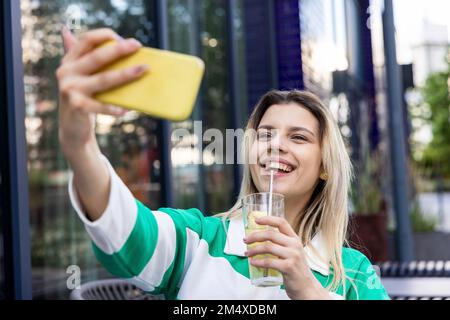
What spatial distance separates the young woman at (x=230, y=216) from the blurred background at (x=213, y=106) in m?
0.40

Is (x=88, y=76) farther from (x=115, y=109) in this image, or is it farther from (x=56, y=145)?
(x=56, y=145)

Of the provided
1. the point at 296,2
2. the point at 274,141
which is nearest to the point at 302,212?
the point at 274,141

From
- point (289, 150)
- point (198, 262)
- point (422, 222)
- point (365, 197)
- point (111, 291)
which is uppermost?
point (289, 150)

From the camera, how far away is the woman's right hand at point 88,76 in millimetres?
658

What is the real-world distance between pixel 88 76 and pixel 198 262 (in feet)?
1.81

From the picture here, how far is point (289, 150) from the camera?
3.89 feet

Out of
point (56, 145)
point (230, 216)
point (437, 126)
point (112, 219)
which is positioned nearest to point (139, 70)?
point (112, 219)

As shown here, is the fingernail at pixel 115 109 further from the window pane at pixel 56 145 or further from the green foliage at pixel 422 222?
the green foliage at pixel 422 222

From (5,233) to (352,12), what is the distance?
7816mm

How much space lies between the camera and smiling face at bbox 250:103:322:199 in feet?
3.89

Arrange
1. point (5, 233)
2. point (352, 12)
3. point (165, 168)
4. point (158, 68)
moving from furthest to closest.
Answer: point (352, 12) < point (165, 168) < point (5, 233) < point (158, 68)

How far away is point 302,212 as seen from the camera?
1.29 metres

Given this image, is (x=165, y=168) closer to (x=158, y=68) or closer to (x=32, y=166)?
Answer: (x=32, y=166)

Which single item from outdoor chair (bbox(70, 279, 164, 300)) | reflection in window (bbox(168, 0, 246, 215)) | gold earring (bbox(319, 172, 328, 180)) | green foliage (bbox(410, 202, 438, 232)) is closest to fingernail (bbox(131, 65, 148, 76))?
gold earring (bbox(319, 172, 328, 180))
